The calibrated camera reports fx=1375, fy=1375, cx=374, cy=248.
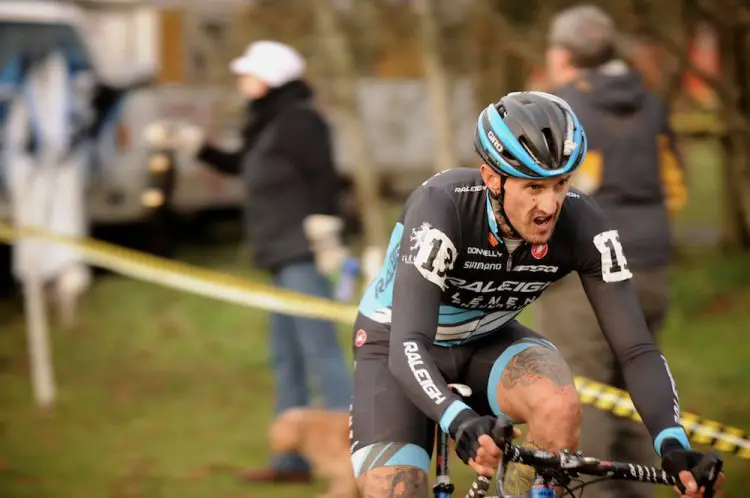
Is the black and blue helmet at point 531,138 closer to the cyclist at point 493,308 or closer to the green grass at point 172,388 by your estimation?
the cyclist at point 493,308

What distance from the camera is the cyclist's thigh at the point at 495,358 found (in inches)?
172

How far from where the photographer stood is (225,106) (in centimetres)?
1578

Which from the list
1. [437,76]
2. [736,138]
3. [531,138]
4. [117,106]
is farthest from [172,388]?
[531,138]

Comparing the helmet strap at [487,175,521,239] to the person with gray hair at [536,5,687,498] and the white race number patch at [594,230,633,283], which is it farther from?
the person with gray hair at [536,5,687,498]

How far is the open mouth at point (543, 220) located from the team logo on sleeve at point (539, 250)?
0.76ft

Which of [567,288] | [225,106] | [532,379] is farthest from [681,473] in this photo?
[225,106]

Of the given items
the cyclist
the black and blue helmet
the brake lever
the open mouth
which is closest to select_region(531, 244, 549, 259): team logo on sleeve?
the cyclist

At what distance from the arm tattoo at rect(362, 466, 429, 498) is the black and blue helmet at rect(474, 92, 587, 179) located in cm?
96

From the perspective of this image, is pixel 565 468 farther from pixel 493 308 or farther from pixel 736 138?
pixel 736 138

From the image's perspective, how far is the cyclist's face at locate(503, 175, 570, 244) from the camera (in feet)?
12.9

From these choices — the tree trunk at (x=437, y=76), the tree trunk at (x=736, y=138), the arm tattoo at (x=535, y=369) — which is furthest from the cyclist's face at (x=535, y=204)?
the tree trunk at (x=736, y=138)

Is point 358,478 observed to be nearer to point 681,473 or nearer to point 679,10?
point 681,473

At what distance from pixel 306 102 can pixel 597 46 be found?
7.42ft

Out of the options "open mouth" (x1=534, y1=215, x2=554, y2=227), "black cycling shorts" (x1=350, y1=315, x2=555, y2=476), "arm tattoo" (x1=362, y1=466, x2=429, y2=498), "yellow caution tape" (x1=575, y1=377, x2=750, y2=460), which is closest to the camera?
"open mouth" (x1=534, y1=215, x2=554, y2=227)
